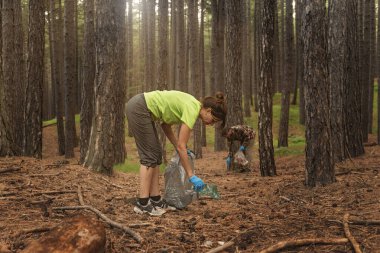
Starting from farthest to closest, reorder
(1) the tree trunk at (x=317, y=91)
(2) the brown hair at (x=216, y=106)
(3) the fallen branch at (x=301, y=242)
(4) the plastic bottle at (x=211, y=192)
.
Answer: (4) the plastic bottle at (x=211, y=192) < (1) the tree trunk at (x=317, y=91) < (2) the brown hair at (x=216, y=106) < (3) the fallen branch at (x=301, y=242)

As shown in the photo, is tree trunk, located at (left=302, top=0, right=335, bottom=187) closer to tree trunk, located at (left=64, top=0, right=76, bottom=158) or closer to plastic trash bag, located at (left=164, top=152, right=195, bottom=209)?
plastic trash bag, located at (left=164, top=152, right=195, bottom=209)

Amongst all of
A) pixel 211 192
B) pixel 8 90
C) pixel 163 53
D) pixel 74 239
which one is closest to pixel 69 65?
pixel 163 53

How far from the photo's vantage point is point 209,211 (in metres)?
4.91

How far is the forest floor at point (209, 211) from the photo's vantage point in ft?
11.5

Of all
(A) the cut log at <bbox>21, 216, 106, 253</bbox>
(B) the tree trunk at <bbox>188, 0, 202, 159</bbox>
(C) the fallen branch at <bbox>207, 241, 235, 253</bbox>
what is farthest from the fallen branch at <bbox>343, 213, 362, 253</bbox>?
(B) the tree trunk at <bbox>188, 0, 202, 159</bbox>

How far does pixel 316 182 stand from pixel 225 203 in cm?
144

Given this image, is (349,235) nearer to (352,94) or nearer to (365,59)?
(352,94)

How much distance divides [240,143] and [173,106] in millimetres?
5337

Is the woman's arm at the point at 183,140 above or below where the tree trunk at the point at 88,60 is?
below

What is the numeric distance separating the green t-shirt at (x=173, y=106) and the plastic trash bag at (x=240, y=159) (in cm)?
476

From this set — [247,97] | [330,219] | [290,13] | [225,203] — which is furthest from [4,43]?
[247,97]

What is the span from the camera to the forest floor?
3.50m

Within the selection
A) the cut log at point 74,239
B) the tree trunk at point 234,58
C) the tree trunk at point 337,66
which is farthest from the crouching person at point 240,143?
the cut log at point 74,239

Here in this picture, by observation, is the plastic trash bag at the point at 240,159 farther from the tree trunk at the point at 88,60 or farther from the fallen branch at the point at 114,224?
the fallen branch at the point at 114,224
